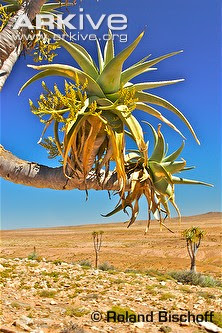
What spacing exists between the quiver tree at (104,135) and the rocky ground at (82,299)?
752 centimetres

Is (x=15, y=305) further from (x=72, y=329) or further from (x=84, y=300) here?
(x=84, y=300)

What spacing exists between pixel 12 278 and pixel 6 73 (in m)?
14.7

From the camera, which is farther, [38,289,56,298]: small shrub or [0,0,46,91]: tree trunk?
[38,289,56,298]: small shrub

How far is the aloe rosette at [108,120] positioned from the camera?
8.40 ft

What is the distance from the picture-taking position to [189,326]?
37.7 ft

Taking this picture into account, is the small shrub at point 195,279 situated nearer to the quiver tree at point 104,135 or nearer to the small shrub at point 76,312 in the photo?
the small shrub at point 76,312

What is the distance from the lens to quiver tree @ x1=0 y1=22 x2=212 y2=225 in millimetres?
2588

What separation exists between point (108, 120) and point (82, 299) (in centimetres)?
1208

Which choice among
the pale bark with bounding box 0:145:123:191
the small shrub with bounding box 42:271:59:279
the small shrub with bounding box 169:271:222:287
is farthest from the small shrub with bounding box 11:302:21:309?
the small shrub with bounding box 169:271:222:287

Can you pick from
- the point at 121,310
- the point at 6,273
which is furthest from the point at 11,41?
the point at 6,273

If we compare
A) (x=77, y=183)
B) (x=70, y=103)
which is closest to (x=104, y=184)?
(x=77, y=183)

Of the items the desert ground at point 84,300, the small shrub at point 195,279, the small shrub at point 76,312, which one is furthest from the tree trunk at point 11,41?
the small shrub at point 195,279

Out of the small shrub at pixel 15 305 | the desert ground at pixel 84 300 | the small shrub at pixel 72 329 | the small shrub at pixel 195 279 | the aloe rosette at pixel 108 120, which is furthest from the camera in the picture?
the small shrub at pixel 195 279

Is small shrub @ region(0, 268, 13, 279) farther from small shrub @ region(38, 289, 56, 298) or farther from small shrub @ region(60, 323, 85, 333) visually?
small shrub @ region(60, 323, 85, 333)
